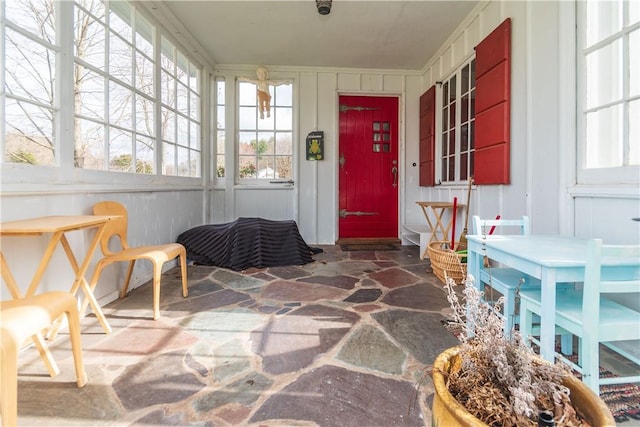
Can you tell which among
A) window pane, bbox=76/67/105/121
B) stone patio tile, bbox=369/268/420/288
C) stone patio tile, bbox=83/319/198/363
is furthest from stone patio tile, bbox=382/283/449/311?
window pane, bbox=76/67/105/121

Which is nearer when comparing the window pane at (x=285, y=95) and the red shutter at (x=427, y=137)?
the red shutter at (x=427, y=137)

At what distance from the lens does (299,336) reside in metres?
1.86

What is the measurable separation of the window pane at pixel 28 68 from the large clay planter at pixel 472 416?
8.16 feet

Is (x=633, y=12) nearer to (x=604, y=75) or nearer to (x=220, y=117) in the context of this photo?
(x=604, y=75)

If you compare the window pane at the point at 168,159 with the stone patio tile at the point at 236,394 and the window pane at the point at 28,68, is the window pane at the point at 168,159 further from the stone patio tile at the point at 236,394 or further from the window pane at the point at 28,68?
the stone patio tile at the point at 236,394

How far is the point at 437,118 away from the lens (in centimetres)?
431

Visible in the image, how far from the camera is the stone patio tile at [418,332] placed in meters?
1.67

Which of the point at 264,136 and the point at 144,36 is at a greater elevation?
the point at 144,36

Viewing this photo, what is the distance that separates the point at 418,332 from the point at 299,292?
1113 mm

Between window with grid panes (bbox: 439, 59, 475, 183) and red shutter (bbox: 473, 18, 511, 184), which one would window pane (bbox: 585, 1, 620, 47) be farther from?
window with grid panes (bbox: 439, 59, 475, 183)

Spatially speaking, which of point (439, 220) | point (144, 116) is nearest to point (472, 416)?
point (439, 220)

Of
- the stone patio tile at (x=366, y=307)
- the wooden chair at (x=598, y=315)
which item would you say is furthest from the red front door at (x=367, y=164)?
the wooden chair at (x=598, y=315)

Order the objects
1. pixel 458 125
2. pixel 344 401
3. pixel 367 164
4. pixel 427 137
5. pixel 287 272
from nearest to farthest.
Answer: pixel 344 401 < pixel 287 272 < pixel 458 125 < pixel 427 137 < pixel 367 164

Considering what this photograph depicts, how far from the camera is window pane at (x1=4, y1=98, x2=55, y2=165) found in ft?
5.51
